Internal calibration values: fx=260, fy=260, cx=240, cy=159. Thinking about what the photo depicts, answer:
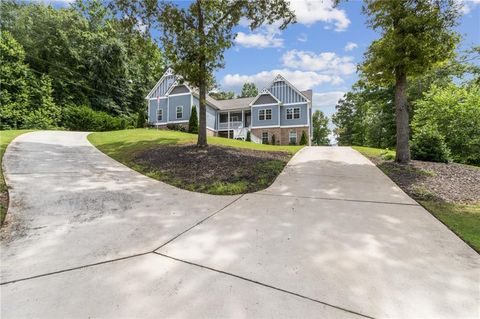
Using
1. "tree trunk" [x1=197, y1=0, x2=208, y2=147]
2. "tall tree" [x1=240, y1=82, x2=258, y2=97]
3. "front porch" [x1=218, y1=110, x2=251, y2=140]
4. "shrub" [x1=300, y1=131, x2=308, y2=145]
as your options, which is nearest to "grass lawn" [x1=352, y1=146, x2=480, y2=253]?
"tree trunk" [x1=197, y1=0, x2=208, y2=147]

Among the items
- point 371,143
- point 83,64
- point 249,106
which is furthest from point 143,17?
point 371,143

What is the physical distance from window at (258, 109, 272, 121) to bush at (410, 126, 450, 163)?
17.1 meters

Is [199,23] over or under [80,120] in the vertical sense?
over

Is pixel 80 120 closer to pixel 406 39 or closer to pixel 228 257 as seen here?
pixel 406 39

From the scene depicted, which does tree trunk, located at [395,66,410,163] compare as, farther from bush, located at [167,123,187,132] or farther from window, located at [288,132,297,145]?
bush, located at [167,123,187,132]

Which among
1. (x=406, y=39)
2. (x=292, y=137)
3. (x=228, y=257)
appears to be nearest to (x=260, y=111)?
(x=292, y=137)

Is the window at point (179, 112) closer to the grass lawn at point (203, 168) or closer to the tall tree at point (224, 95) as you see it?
the grass lawn at point (203, 168)

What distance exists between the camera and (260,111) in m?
27.1

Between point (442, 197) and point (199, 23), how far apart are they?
32.0ft

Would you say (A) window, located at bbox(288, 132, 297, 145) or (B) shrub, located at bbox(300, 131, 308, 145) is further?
(A) window, located at bbox(288, 132, 297, 145)

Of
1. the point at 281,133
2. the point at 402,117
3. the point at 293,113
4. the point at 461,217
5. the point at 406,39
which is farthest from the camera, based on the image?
the point at 281,133

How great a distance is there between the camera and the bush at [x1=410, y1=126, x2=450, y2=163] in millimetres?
9992

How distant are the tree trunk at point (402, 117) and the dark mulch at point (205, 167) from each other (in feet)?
14.2

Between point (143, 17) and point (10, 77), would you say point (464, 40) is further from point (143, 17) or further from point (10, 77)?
point (10, 77)
